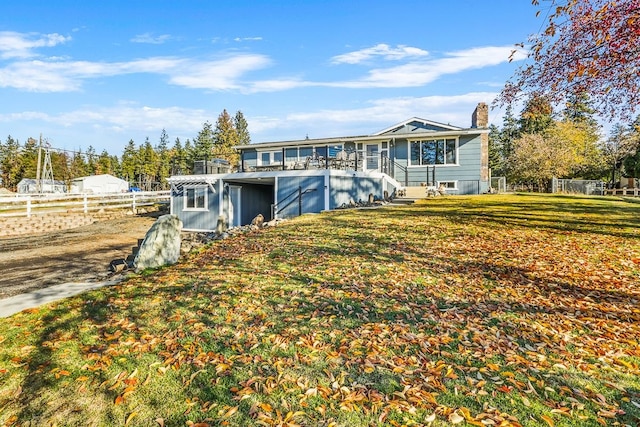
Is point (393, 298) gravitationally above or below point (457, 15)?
below

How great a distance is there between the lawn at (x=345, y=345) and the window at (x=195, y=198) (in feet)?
38.9

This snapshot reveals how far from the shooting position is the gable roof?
22062 mm

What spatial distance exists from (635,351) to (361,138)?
2020 cm

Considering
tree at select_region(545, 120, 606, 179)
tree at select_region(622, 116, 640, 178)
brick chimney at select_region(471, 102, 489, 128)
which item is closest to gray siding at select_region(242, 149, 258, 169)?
brick chimney at select_region(471, 102, 489, 128)

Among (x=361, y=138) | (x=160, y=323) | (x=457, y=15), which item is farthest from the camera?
(x=361, y=138)

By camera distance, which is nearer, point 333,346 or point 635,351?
point 635,351

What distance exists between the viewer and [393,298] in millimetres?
4766

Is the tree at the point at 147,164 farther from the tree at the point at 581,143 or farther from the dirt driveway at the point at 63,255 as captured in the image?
the tree at the point at 581,143

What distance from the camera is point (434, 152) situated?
22000mm

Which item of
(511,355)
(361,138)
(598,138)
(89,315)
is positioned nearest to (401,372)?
(511,355)

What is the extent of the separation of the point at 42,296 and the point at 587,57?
413 inches

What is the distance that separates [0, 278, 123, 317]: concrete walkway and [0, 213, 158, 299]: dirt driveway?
2.32ft

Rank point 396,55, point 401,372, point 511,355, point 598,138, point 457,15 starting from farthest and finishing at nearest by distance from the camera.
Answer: point 598,138, point 396,55, point 457,15, point 511,355, point 401,372

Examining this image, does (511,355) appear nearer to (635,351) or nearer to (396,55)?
(635,351)
